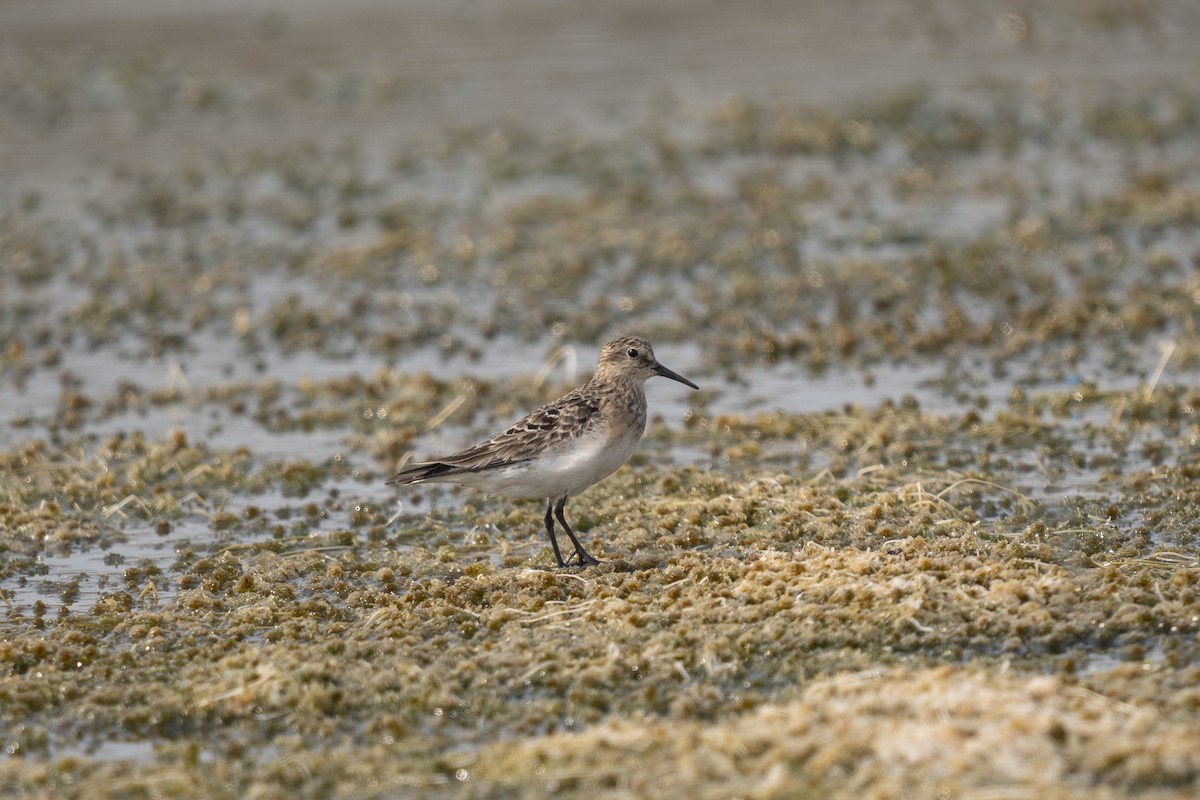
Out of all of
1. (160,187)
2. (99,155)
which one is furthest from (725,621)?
(99,155)

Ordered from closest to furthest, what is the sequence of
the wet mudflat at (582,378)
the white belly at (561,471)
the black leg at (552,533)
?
the wet mudflat at (582,378), the white belly at (561,471), the black leg at (552,533)

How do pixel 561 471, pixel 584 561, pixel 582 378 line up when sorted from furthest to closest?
pixel 582 378, pixel 584 561, pixel 561 471

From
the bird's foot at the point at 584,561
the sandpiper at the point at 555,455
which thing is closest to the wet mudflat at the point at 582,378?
the bird's foot at the point at 584,561

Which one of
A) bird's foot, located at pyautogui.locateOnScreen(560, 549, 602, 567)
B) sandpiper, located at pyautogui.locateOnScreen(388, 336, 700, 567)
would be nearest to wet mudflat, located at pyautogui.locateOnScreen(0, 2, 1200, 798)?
bird's foot, located at pyautogui.locateOnScreen(560, 549, 602, 567)

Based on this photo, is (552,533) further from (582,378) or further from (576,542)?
(582,378)

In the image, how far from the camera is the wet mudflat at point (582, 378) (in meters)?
7.45

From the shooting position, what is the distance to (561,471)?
955 centimetres

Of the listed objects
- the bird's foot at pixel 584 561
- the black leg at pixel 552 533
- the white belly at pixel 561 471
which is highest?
the white belly at pixel 561 471

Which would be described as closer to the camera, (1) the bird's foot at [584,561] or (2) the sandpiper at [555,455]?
(2) the sandpiper at [555,455]

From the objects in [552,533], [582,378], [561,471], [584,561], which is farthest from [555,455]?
[582,378]

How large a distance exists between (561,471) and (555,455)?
4.1 inches

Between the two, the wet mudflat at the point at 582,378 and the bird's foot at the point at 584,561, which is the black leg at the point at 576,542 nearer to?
the bird's foot at the point at 584,561

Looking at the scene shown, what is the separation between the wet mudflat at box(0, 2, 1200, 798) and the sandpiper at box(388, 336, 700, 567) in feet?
1.69

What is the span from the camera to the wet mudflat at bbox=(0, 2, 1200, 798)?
24.4ft
